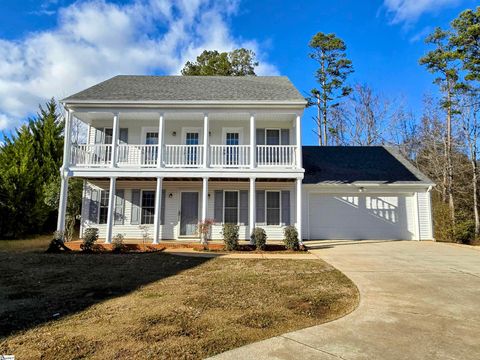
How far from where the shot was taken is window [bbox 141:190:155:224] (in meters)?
14.0

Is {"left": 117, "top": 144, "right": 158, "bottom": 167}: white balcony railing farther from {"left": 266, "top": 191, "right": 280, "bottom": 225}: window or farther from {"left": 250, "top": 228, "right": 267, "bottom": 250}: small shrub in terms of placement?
{"left": 250, "top": 228, "right": 267, "bottom": 250}: small shrub

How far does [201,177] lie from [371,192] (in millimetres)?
8330

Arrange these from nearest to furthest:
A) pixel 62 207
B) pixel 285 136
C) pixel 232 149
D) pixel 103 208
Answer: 1. pixel 62 207
2. pixel 232 149
3. pixel 103 208
4. pixel 285 136

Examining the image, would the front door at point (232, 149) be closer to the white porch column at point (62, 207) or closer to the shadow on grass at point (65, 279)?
the shadow on grass at point (65, 279)

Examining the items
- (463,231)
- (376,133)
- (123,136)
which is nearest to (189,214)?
(123,136)

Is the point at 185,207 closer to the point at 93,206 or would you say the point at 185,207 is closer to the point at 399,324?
the point at 93,206

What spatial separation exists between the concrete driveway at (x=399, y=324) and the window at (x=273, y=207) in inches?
242

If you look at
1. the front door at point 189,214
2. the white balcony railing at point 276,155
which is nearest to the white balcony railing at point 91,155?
the front door at point 189,214

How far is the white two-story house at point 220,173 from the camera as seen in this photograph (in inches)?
498

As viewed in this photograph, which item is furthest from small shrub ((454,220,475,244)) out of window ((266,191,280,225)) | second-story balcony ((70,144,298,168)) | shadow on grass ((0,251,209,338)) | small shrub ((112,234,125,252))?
small shrub ((112,234,125,252))

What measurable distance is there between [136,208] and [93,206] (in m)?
2.00

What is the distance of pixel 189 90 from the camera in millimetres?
14109

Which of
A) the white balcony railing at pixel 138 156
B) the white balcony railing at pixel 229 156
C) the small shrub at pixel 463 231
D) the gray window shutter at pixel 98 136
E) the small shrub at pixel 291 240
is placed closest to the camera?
the small shrub at pixel 291 240

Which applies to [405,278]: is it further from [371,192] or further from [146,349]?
[371,192]
